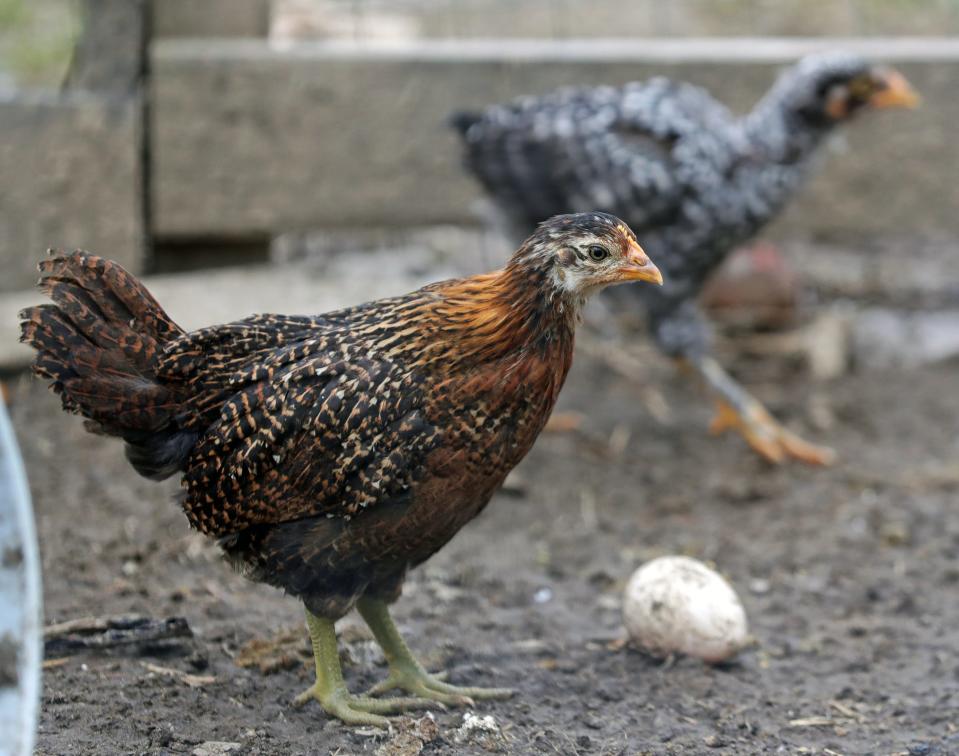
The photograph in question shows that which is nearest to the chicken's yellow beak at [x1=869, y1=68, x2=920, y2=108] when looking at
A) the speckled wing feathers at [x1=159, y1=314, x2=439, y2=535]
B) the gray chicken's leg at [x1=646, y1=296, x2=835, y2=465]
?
the gray chicken's leg at [x1=646, y1=296, x2=835, y2=465]

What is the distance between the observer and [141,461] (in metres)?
3.22

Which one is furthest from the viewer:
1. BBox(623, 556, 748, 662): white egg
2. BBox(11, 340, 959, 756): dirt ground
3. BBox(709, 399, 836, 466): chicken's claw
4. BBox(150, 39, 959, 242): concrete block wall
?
BBox(150, 39, 959, 242): concrete block wall

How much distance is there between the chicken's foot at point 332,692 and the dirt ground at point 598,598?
0.04 metres

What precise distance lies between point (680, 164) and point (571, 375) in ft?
4.90

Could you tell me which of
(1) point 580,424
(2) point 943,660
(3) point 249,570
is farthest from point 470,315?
(1) point 580,424

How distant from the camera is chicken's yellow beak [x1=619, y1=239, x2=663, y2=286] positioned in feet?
9.91

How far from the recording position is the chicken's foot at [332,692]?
10.4 feet

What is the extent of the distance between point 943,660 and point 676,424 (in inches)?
A: 98.2

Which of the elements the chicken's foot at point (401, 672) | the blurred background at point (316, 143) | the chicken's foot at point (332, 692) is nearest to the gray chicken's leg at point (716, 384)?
the blurred background at point (316, 143)

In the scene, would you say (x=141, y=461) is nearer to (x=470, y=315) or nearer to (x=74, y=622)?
(x=74, y=622)

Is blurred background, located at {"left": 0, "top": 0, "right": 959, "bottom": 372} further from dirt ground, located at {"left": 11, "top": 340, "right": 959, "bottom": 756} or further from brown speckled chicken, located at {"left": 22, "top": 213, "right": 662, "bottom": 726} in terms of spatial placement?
brown speckled chicken, located at {"left": 22, "top": 213, "right": 662, "bottom": 726}

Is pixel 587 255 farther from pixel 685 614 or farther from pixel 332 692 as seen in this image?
pixel 332 692

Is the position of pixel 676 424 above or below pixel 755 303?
below

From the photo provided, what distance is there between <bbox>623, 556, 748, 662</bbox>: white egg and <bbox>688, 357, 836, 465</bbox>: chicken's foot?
204 centimetres
